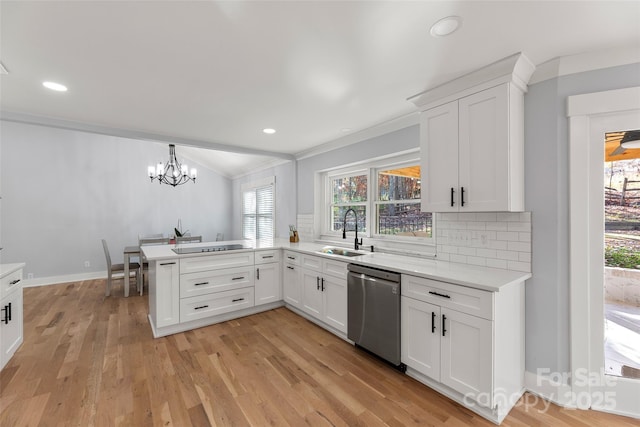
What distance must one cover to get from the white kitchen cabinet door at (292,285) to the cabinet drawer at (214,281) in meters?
0.47

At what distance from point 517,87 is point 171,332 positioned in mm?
3996

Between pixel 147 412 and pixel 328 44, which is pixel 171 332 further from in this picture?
pixel 328 44

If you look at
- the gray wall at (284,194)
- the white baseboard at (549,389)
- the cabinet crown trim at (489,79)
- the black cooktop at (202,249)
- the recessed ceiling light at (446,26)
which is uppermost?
the recessed ceiling light at (446,26)

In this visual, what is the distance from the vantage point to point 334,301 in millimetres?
2998

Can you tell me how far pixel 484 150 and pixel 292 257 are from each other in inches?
99.5

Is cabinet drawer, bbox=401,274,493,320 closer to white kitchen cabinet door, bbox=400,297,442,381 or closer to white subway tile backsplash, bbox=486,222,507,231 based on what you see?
white kitchen cabinet door, bbox=400,297,442,381

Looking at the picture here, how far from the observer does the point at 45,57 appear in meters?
1.90

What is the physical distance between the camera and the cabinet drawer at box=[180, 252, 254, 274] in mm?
3184

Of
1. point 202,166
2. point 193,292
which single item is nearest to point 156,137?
point 193,292

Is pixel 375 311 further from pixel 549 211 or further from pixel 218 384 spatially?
pixel 549 211

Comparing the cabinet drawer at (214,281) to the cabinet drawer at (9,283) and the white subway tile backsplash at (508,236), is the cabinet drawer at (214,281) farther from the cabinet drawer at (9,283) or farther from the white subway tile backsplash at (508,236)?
the white subway tile backsplash at (508,236)

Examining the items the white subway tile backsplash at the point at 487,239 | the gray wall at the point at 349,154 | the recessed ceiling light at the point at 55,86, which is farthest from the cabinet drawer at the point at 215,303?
the white subway tile backsplash at the point at 487,239

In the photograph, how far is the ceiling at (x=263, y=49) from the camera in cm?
147

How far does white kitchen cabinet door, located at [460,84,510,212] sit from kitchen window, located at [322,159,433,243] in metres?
0.64
